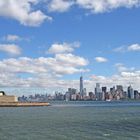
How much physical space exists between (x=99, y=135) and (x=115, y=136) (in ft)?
8.62

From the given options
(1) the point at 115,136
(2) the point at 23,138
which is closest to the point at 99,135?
(1) the point at 115,136

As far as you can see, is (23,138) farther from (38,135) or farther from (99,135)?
(99,135)

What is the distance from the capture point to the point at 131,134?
5669cm

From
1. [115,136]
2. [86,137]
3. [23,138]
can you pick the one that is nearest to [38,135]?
[23,138]

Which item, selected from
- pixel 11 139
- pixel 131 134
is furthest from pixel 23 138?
pixel 131 134

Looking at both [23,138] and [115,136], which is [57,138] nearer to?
[23,138]

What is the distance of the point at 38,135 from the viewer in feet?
186

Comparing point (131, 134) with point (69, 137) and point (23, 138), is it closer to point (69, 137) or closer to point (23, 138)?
point (69, 137)

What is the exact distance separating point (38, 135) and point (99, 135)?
9.19 meters

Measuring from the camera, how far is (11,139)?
51.9 metres

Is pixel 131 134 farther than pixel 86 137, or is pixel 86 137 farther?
pixel 131 134

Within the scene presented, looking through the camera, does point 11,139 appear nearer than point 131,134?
Yes

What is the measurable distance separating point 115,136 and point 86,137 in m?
4.39

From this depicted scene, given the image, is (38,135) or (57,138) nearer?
(57,138)
